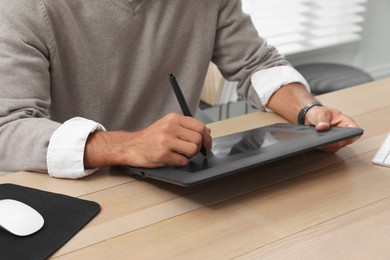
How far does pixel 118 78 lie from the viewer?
4.05ft

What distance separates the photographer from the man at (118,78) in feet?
2.96

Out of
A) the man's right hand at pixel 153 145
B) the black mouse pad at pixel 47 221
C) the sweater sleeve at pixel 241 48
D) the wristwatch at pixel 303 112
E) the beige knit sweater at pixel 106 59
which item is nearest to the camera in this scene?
the black mouse pad at pixel 47 221

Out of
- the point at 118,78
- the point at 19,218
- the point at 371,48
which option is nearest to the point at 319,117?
the point at 118,78

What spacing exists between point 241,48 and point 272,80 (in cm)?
17

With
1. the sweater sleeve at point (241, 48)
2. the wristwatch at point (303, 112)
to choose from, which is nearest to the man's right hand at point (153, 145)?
the wristwatch at point (303, 112)

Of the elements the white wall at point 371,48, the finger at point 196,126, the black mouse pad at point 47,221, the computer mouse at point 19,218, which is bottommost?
the white wall at point 371,48

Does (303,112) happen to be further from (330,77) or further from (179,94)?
(330,77)

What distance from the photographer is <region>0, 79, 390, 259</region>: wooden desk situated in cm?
71

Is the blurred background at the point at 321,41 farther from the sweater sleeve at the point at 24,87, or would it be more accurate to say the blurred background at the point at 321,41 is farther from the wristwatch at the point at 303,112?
the sweater sleeve at the point at 24,87

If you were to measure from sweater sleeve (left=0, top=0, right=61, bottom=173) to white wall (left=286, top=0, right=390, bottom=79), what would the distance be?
196 centimetres

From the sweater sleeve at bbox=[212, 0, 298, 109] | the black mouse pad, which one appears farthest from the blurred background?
the black mouse pad

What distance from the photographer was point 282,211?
0.81 m

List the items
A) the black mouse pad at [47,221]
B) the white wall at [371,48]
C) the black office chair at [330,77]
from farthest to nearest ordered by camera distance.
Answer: the white wall at [371,48], the black office chair at [330,77], the black mouse pad at [47,221]

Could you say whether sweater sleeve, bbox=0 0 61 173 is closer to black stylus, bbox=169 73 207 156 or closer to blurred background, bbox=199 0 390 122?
black stylus, bbox=169 73 207 156
